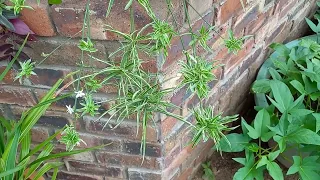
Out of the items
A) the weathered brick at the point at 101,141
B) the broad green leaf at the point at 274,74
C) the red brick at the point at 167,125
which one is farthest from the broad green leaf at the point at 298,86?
the weathered brick at the point at 101,141

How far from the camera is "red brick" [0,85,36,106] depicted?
1.19m

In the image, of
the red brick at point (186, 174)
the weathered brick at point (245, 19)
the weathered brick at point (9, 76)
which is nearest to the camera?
the weathered brick at point (9, 76)

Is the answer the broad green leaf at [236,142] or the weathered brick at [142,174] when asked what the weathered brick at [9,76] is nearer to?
the weathered brick at [142,174]

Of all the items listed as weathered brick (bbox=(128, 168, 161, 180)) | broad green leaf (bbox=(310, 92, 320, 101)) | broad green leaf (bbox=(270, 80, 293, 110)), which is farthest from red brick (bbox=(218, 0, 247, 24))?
weathered brick (bbox=(128, 168, 161, 180))

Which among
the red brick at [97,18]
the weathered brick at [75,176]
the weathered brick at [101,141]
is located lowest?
the weathered brick at [75,176]

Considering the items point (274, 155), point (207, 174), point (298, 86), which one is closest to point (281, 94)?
point (298, 86)

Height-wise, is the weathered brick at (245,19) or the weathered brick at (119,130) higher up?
the weathered brick at (245,19)

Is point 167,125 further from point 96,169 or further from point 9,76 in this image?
point 9,76

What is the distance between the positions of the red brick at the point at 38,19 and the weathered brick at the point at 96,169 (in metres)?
0.53

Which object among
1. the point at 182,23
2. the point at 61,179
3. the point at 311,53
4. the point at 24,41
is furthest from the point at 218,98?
the point at 24,41

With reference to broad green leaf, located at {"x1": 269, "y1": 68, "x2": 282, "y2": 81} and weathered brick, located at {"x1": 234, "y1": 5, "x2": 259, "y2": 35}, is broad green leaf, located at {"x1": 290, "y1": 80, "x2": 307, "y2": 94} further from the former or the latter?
weathered brick, located at {"x1": 234, "y1": 5, "x2": 259, "y2": 35}

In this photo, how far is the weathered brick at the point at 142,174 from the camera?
1323 millimetres

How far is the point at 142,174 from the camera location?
133 cm

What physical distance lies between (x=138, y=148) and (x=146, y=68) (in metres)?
0.33
